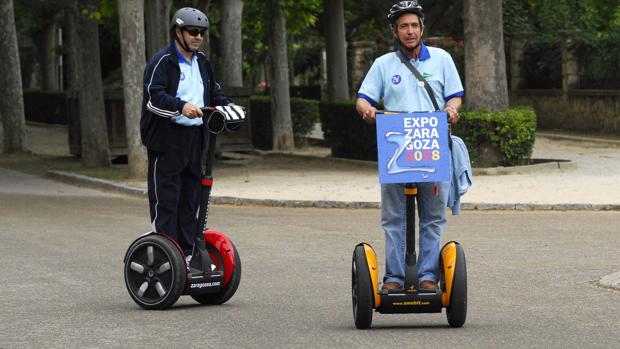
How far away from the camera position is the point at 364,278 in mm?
7770

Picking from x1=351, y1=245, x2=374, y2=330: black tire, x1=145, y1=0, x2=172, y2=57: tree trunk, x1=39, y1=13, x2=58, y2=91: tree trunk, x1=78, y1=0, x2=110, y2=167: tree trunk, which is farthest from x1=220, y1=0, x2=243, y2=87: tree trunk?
x1=351, y1=245, x2=374, y2=330: black tire

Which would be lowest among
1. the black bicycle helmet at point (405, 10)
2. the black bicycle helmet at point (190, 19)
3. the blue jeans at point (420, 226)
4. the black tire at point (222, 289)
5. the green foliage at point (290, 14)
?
the black tire at point (222, 289)

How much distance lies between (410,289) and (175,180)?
1.91 metres

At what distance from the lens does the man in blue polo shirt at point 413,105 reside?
7969 millimetres

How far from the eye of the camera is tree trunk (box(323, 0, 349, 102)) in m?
31.2

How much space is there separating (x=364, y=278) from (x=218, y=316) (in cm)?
128

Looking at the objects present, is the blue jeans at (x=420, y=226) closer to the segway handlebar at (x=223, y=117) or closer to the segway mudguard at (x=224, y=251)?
the segway handlebar at (x=223, y=117)

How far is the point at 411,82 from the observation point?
7.98 metres

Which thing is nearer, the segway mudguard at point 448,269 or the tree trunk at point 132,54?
the segway mudguard at point 448,269

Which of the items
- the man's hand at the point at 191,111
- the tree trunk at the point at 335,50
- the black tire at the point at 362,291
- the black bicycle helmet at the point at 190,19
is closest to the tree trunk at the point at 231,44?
the tree trunk at the point at 335,50

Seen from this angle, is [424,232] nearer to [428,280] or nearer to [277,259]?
[428,280]

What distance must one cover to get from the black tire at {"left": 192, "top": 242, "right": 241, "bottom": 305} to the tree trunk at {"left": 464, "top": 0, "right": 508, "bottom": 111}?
1366 cm

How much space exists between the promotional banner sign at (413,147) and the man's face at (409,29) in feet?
1.52

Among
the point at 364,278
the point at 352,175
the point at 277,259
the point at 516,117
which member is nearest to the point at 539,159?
the point at 516,117
